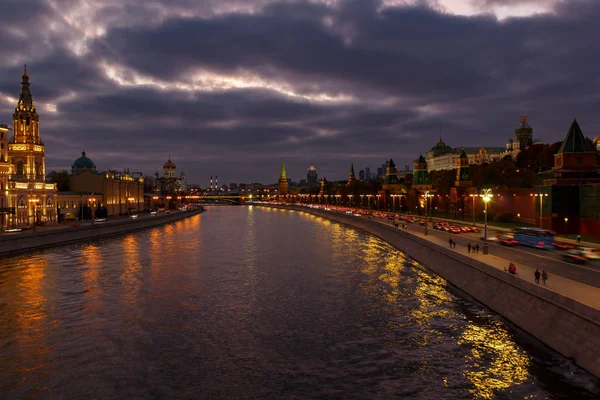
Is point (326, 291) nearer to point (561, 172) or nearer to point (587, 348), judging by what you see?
point (587, 348)

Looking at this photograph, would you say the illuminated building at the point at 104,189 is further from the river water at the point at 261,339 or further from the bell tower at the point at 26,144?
the river water at the point at 261,339

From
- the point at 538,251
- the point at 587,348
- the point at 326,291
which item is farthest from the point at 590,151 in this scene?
the point at 587,348

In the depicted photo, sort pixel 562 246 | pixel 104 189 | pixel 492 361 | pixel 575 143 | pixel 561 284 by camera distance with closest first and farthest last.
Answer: pixel 492 361 < pixel 561 284 < pixel 562 246 < pixel 575 143 < pixel 104 189

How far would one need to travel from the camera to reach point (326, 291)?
36219mm

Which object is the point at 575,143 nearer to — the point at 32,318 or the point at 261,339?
the point at 261,339

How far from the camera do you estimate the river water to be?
62.8 ft

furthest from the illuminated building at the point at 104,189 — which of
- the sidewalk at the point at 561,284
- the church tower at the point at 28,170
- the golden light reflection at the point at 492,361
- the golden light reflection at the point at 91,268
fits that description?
the golden light reflection at the point at 492,361

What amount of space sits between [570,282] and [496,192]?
60849mm

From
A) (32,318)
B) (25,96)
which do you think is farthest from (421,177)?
(32,318)

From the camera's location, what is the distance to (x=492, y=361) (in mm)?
21797

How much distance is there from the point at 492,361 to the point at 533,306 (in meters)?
4.63

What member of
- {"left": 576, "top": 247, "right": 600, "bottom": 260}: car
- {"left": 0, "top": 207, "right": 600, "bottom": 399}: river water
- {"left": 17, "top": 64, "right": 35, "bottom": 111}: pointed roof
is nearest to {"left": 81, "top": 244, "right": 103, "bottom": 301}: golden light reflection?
{"left": 0, "top": 207, "right": 600, "bottom": 399}: river water

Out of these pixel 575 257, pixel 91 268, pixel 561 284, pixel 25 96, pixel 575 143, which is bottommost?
pixel 91 268

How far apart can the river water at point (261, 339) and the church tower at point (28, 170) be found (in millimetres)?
34050
